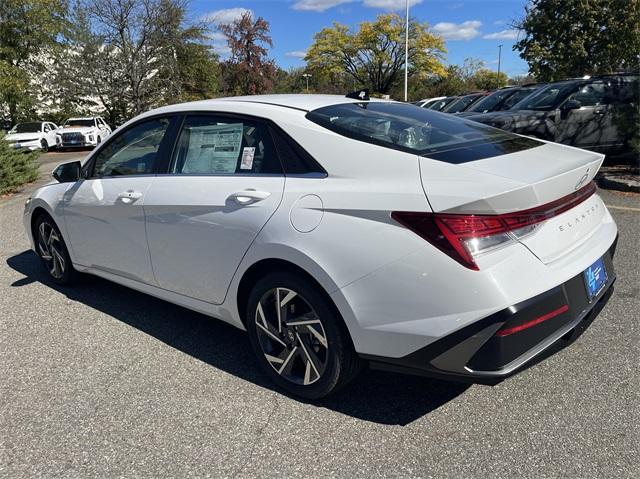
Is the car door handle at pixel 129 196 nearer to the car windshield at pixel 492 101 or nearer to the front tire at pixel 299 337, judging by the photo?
the front tire at pixel 299 337

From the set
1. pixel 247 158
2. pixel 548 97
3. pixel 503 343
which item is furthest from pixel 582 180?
pixel 548 97

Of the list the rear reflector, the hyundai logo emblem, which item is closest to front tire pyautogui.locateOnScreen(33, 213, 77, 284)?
the rear reflector

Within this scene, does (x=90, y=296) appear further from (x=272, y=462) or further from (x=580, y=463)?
(x=580, y=463)

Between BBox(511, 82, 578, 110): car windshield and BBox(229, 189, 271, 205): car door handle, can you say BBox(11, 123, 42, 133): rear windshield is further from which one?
BBox(229, 189, 271, 205): car door handle

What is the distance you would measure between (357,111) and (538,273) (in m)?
1.44

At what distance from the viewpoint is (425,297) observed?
82.5 inches

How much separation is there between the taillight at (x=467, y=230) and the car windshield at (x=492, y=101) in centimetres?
1011

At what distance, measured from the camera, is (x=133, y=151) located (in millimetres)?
3650

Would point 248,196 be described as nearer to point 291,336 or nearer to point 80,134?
point 291,336

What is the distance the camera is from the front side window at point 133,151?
11.3ft

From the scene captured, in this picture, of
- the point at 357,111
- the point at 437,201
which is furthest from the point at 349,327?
the point at 357,111

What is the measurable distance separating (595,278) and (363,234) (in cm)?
118

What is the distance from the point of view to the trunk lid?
205cm

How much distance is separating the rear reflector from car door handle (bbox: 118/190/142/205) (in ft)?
7.89
